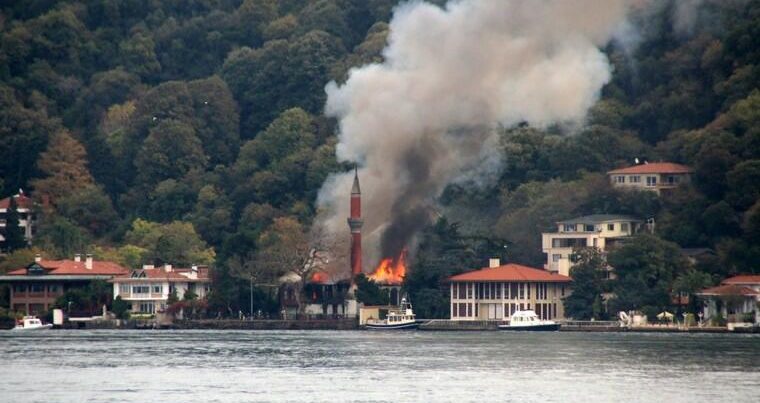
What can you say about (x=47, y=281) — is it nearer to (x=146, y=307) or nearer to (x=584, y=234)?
(x=146, y=307)

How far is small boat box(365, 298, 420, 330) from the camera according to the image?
534 ft

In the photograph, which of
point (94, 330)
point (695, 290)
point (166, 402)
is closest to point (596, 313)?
point (695, 290)

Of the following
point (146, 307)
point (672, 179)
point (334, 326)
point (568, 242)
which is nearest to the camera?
point (334, 326)

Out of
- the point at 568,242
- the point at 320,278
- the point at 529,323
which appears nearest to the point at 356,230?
the point at 320,278

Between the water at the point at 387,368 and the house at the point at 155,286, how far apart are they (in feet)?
78.0

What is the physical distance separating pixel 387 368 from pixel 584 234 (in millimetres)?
54384

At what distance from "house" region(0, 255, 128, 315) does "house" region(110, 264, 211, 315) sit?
8.94 ft

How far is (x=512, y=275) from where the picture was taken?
163m

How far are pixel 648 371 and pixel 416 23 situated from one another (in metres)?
64.7

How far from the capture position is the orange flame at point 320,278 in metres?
173

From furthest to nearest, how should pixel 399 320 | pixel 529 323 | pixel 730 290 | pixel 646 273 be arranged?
pixel 399 320, pixel 529 323, pixel 646 273, pixel 730 290

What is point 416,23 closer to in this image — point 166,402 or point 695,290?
point 695,290

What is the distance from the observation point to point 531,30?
171m


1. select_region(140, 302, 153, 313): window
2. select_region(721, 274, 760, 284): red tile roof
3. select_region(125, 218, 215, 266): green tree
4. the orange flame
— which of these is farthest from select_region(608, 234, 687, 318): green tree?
select_region(125, 218, 215, 266): green tree
